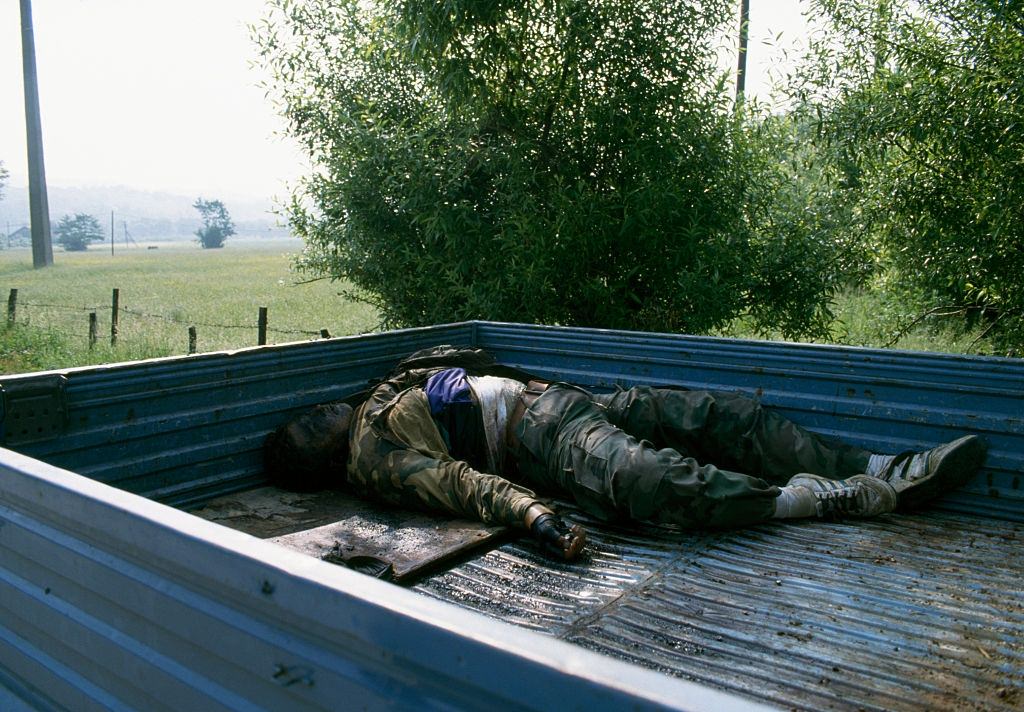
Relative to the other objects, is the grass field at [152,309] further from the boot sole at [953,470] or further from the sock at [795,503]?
the boot sole at [953,470]

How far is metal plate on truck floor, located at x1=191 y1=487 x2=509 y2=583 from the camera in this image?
2.91 m

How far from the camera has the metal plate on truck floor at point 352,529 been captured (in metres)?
2.91

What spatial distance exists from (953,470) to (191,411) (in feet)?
9.77

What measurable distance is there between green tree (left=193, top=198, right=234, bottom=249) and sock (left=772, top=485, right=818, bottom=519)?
175 feet

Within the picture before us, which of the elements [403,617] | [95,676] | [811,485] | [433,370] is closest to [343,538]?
[433,370]

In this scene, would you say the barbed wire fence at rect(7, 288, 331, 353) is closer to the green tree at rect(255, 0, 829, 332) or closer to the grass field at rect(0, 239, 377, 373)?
the grass field at rect(0, 239, 377, 373)

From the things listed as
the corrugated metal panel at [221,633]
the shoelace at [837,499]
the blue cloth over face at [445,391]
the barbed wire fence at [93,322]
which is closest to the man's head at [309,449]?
the blue cloth over face at [445,391]

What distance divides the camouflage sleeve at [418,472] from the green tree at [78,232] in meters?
42.5

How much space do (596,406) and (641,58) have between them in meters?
4.16

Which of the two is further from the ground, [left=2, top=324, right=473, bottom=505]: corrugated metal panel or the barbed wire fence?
[left=2, top=324, right=473, bottom=505]: corrugated metal panel

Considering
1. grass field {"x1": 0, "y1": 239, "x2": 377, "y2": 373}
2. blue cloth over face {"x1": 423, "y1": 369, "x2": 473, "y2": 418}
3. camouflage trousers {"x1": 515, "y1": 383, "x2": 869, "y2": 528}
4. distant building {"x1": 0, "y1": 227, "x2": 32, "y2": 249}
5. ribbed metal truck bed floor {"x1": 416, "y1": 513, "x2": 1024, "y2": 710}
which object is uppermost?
blue cloth over face {"x1": 423, "y1": 369, "x2": 473, "y2": 418}

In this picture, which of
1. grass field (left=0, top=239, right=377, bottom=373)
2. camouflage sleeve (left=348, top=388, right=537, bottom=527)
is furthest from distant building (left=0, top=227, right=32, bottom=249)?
camouflage sleeve (left=348, top=388, right=537, bottom=527)

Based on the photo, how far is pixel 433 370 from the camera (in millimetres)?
3943

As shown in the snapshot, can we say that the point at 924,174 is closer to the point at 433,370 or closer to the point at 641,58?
the point at 641,58
